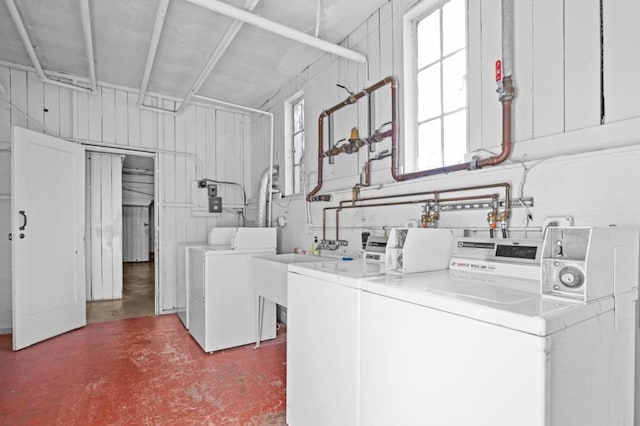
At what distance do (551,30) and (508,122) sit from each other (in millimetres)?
454

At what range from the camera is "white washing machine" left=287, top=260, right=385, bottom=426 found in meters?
1.46

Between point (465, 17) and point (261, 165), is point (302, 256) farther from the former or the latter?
point (465, 17)

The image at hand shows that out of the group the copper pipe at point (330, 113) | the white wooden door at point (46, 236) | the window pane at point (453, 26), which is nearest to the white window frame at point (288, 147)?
the copper pipe at point (330, 113)

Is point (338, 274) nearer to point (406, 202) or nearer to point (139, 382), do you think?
point (406, 202)

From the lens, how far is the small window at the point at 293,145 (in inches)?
157

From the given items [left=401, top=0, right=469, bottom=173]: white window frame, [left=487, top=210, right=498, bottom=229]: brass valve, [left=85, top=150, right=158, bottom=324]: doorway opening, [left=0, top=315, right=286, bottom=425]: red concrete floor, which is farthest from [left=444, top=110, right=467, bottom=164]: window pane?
[left=85, top=150, right=158, bottom=324]: doorway opening

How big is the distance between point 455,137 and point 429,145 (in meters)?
0.21

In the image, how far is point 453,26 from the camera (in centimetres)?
222

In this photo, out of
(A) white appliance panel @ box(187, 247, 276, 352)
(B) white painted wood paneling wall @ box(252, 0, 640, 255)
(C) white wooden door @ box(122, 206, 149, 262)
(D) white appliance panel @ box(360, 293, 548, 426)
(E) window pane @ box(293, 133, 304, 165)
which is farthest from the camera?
(C) white wooden door @ box(122, 206, 149, 262)

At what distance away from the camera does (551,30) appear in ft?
5.33

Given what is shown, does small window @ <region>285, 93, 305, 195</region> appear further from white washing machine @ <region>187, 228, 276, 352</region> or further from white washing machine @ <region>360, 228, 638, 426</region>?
white washing machine @ <region>360, 228, 638, 426</region>

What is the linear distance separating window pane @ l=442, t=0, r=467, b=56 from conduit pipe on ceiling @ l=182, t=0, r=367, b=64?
0.67 meters

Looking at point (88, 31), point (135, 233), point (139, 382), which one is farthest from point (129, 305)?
point (135, 233)

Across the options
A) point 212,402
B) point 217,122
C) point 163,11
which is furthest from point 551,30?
point 217,122
